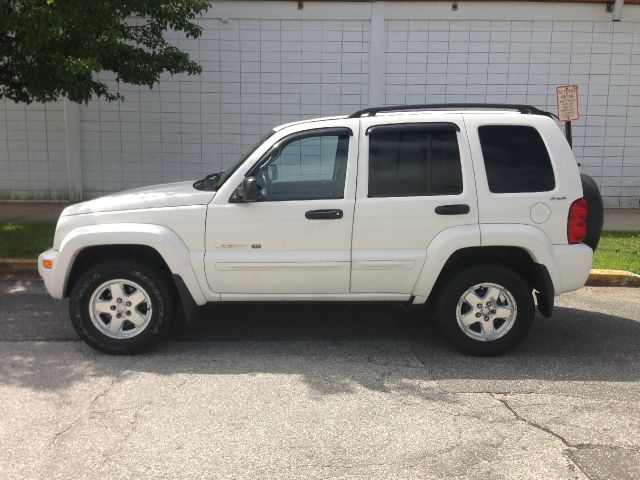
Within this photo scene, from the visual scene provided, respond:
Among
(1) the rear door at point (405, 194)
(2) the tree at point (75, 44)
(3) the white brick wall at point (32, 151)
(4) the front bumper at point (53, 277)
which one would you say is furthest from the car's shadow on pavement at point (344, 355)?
(3) the white brick wall at point (32, 151)

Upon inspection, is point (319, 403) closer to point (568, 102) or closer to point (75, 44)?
point (568, 102)

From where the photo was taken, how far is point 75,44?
7.50 meters

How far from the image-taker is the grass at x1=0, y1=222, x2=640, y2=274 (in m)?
8.05

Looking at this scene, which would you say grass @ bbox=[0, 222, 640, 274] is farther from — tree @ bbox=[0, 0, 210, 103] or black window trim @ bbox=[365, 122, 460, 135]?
black window trim @ bbox=[365, 122, 460, 135]

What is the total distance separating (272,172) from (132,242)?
1.25m

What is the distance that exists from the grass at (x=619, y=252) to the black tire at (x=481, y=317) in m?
3.37

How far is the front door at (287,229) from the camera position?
4.93 m

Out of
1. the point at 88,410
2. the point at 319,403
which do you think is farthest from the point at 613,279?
the point at 88,410

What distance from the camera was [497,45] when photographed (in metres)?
11.6

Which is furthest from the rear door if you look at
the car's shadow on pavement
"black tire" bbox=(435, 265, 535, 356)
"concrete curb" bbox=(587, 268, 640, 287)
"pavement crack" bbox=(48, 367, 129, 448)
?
"concrete curb" bbox=(587, 268, 640, 287)

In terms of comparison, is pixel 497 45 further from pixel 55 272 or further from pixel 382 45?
pixel 55 272

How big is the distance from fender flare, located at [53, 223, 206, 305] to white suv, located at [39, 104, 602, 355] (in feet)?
0.04

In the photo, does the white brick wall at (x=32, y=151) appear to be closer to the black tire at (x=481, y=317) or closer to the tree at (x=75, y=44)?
the tree at (x=75, y=44)

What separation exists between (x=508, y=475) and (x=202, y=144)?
9.88 m
